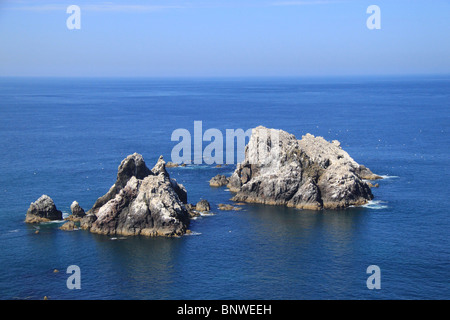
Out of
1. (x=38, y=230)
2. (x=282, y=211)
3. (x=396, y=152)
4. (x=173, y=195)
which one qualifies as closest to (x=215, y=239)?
(x=173, y=195)

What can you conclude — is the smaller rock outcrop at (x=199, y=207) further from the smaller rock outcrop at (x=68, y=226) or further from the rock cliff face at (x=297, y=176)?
the smaller rock outcrop at (x=68, y=226)

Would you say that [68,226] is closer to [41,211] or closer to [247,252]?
[41,211]

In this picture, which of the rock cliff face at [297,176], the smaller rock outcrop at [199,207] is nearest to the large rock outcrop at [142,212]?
the smaller rock outcrop at [199,207]

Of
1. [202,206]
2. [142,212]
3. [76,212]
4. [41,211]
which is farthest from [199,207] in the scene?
[41,211]

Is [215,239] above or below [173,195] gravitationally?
below

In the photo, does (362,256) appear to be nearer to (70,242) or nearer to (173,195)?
(173,195)

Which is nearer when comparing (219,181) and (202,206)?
(202,206)
